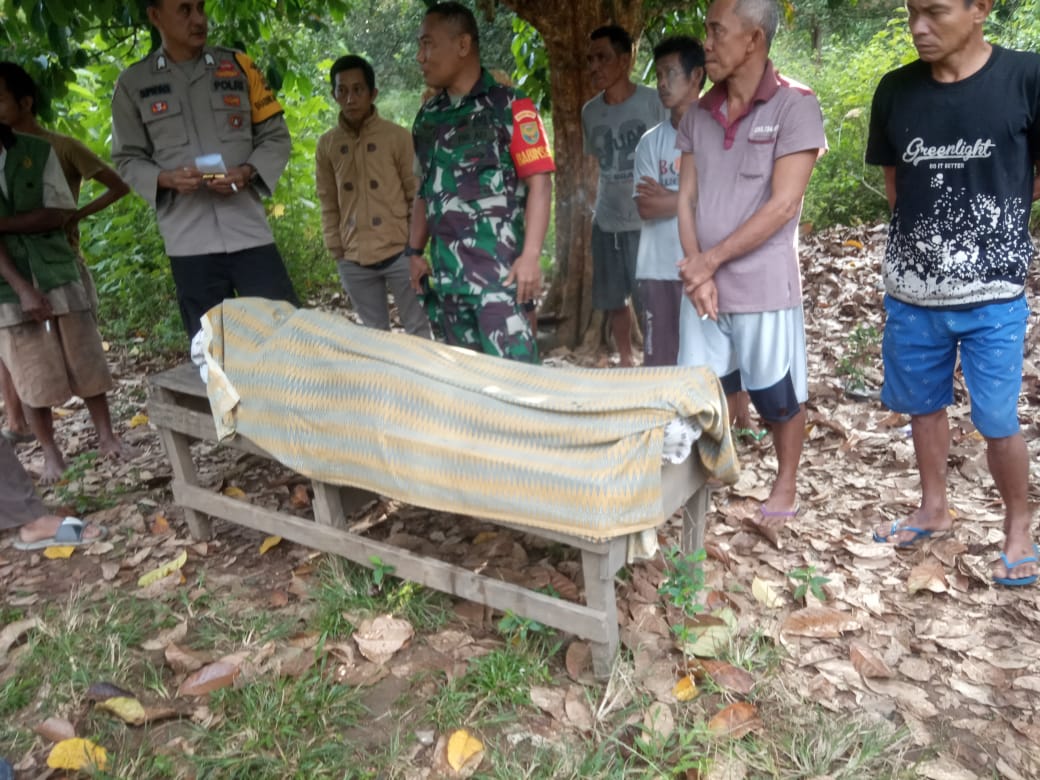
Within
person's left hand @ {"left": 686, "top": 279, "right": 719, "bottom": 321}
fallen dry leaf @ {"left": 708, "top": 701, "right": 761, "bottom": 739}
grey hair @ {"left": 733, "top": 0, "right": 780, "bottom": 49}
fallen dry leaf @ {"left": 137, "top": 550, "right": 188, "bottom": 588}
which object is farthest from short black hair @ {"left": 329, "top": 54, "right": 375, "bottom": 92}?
fallen dry leaf @ {"left": 708, "top": 701, "right": 761, "bottom": 739}

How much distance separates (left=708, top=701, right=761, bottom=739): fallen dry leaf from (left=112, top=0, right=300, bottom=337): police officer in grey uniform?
2.72 meters

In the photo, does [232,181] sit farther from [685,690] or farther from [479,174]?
[685,690]

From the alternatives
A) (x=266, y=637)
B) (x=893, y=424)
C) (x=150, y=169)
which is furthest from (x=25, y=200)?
(x=893, y=424)

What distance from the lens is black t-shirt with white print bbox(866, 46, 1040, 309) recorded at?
99.0 inches

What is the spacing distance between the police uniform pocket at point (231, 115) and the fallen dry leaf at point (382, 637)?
2277 mm

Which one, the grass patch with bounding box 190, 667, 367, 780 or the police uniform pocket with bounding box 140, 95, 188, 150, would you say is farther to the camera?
the police uniform pocket with bounding box 140, 95, 188, 150

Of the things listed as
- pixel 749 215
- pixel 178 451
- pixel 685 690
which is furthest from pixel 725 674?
pixel 178 451

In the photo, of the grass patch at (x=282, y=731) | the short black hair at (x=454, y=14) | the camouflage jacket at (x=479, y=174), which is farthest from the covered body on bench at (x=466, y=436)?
the short black hair at (x=454, y=14)

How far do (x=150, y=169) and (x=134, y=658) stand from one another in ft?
6.85

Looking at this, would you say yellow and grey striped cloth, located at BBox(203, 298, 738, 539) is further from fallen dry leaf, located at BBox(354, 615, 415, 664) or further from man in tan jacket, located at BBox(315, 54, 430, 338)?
man in tan jacket, located at BBox(315, 54, 430, 338)

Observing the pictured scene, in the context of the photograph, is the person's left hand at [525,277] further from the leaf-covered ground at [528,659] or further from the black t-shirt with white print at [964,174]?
the black t-shirt with white print at [964,174]

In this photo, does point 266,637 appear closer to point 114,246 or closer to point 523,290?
point 523,290

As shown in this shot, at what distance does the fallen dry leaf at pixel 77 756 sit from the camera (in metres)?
2.31

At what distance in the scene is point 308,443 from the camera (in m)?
2.77
